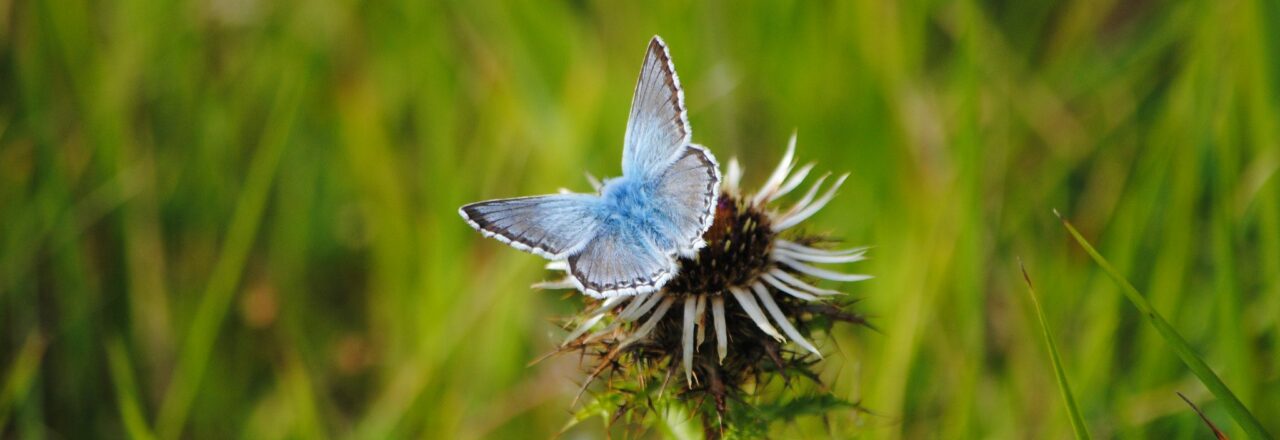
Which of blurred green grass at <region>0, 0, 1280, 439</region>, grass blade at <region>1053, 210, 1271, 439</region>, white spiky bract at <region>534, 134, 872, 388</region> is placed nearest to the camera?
grass blade at <region>1053, 210, 1271, 439</region>

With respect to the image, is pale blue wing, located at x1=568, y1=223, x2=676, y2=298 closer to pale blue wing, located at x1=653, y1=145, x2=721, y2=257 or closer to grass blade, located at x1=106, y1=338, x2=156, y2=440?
pale blue wing, located at x1=653, y1=145, x2=721, y2=257

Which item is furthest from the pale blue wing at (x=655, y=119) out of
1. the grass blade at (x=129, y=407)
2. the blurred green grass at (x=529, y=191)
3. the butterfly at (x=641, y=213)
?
the grass blade at (x=129, y=407)

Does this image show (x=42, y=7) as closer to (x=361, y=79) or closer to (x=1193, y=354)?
(x=361, y=79)

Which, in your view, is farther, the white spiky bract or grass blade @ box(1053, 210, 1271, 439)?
the white spiky bract

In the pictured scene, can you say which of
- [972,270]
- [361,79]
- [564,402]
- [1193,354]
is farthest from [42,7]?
[1193,354]

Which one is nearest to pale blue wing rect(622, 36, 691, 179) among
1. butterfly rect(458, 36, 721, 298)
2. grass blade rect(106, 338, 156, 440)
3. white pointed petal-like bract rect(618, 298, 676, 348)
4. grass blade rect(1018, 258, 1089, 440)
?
butterfly rect(458, 36, 721, 298)

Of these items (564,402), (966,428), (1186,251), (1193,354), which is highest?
(1186,251)

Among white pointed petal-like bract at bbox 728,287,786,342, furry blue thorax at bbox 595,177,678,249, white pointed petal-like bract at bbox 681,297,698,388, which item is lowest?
white pointed petal-like bract at bbox 681,297,698,388
